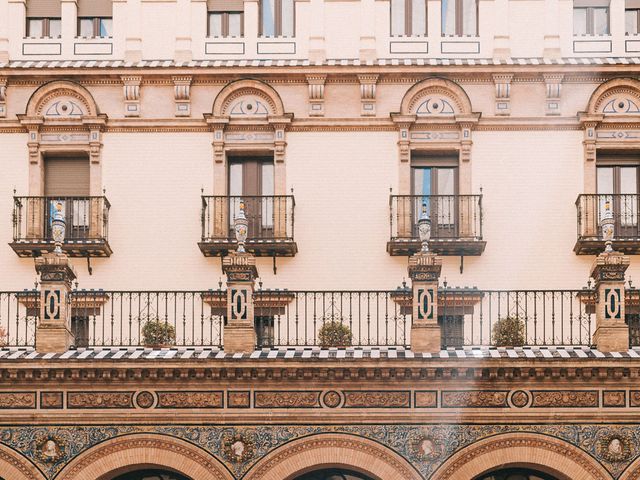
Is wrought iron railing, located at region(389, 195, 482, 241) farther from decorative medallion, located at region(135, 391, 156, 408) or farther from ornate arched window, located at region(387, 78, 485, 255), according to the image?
decorative medallion, located at region(135, 391, 156, 408)

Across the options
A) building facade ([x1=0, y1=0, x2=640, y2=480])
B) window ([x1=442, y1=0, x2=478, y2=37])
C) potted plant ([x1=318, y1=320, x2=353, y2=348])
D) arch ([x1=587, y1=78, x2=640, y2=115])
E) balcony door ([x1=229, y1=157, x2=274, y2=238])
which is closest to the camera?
potted plant ([x1=318, y1=320, x2=353, y2=348])

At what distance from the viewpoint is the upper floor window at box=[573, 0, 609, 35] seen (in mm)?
33938

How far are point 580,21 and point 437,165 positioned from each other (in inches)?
140

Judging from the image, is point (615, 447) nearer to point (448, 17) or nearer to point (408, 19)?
point (448, 17)

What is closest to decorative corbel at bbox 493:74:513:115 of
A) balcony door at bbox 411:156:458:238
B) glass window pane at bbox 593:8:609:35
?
balcony door at bbox 411:156:458:238

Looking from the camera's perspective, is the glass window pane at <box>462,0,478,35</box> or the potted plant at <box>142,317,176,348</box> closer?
the potted plant at <box>142,317,176,348</box>

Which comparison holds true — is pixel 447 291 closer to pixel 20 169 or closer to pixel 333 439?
pixel 333 439

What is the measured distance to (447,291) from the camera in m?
31.8

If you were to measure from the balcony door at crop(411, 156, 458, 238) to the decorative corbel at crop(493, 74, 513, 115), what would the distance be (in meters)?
1.17

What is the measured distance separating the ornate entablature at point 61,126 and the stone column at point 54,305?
355cm

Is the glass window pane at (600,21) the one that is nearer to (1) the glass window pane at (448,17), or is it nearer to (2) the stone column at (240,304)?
(1) the glass window pane at (448,17)

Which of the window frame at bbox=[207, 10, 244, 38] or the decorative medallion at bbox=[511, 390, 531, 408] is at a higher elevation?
the window frame at bbox=[207, 10, 244, 38]

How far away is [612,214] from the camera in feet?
108

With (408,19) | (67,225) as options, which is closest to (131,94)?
(67,225)
